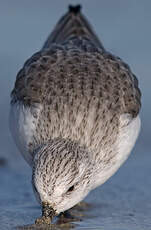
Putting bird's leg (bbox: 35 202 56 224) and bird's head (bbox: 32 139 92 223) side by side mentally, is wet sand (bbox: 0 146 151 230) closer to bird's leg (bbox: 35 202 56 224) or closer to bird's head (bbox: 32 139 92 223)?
bird's leg (bbox: 35 202 56 224)

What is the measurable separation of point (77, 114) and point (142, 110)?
3350 millimetres

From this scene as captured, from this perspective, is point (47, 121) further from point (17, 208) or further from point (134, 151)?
point (134, 151)

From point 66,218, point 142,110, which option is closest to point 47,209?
point 66,218

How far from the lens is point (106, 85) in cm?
644

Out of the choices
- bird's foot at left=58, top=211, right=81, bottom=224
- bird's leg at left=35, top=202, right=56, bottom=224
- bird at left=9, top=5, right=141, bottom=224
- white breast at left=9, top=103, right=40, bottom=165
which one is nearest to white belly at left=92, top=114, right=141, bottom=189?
bird at left=9, top=5, right=141, bottom=224

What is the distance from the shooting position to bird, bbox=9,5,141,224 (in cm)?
586

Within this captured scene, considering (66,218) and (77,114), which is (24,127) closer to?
(77,114)

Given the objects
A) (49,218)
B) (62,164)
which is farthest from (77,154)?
(49,218)

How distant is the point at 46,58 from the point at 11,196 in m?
1.44

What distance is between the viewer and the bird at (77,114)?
5.86m

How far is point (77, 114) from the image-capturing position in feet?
20.2

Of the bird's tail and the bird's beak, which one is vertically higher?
the bird's tail

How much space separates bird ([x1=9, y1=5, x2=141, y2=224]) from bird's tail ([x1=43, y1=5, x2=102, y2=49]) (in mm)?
1237

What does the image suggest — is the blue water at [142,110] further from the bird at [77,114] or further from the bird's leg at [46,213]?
the bird at [77,114]
